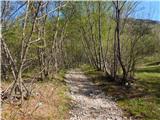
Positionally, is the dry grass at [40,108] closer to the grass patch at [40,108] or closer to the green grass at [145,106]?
the grass patch at [40,108]

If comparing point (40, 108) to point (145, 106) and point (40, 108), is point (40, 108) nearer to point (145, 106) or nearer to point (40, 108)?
point (40, 108)

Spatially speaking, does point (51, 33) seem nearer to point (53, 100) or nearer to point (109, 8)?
point (109, 8)

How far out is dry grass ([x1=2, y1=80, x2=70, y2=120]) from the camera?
1488 centimetres

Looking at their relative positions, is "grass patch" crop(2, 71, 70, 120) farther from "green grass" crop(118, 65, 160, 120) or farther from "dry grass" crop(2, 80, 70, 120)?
"green grass" crop(118, 65, 160, 120)

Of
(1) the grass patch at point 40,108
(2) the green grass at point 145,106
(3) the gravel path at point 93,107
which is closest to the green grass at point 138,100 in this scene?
(2) the green grass at point 145,106

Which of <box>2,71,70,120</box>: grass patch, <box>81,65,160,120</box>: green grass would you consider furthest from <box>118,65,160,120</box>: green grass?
<box>2,71,70,120</box>: grass patch

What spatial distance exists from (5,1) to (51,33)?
21.8 meters

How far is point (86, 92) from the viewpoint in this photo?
83.9 feet

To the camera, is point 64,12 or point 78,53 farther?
point 78,53

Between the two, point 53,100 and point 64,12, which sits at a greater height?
point 64,12

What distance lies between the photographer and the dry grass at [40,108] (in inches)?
586

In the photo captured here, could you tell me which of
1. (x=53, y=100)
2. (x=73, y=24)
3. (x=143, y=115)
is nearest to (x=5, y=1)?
(x=53, y=100)

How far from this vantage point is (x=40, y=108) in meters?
17.0

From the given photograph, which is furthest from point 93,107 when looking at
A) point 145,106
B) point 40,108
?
point 40,108
